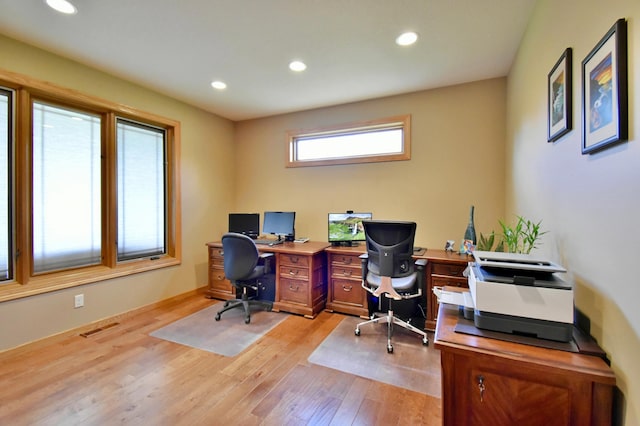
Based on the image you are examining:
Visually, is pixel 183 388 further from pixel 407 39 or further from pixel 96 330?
pixel 407 39

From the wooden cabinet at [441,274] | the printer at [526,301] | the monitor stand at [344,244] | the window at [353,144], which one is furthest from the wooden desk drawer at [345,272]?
the printer at [526,301]

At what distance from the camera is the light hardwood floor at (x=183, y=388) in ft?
5.53

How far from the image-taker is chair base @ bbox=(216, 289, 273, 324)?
3.08 metres

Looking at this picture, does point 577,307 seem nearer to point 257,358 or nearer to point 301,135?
point 257,358

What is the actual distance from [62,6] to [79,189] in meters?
1.64

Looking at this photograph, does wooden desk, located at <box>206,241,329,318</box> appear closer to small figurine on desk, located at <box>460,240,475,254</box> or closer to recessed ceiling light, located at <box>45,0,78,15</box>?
small figurine on desk, located at <box>460,240,475,254</box>

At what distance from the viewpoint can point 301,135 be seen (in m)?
4.09

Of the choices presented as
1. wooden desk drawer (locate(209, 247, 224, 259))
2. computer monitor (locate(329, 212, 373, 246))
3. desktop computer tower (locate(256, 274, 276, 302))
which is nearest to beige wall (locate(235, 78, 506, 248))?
computer monitor (locate(329, 212, 373, 246))

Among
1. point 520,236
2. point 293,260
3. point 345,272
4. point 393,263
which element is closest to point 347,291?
point 345,272

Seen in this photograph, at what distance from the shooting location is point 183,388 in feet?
6.39

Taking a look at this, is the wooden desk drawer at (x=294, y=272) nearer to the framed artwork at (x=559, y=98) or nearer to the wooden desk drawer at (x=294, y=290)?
the wooden desk drawer at (x=294, y=290)

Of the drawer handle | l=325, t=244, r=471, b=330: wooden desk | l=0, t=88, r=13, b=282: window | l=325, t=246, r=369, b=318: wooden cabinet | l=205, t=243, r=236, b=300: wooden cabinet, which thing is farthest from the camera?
l=205, t=243, r=236, b=300: wooden cabinet

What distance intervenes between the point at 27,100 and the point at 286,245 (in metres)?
2.76

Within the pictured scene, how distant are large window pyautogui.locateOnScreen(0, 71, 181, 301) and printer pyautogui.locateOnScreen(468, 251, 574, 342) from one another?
135 inches
